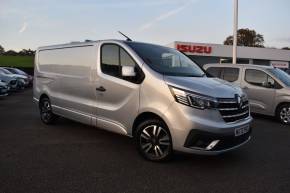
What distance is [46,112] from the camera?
824cm

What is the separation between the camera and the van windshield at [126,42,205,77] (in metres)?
5.57

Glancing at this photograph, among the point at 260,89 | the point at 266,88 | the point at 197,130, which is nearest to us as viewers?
the point at 197,130

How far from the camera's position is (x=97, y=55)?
637cm

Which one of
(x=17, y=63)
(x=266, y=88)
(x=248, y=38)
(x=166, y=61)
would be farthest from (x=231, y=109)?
(x=248, y=38)

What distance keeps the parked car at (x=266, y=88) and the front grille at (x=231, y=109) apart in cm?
468

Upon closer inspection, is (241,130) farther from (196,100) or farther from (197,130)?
(196,100)

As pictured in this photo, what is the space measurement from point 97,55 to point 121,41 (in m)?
0.61

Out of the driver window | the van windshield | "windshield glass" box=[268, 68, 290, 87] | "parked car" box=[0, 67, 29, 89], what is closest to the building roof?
"parked car" box=[0, 67, 29, 89]

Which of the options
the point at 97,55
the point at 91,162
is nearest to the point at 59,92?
the point at 97,55

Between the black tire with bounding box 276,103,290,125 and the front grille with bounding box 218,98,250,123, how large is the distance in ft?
15.2

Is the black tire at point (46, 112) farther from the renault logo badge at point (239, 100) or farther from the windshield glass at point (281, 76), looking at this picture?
the windshield glass at point (281, 76)

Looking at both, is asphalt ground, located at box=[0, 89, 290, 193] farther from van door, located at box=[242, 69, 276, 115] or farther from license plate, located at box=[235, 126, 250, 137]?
van door, located at box=[242, 69, 276, 115]

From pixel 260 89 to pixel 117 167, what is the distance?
252 inches

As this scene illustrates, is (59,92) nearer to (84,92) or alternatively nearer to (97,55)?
(84,92)
